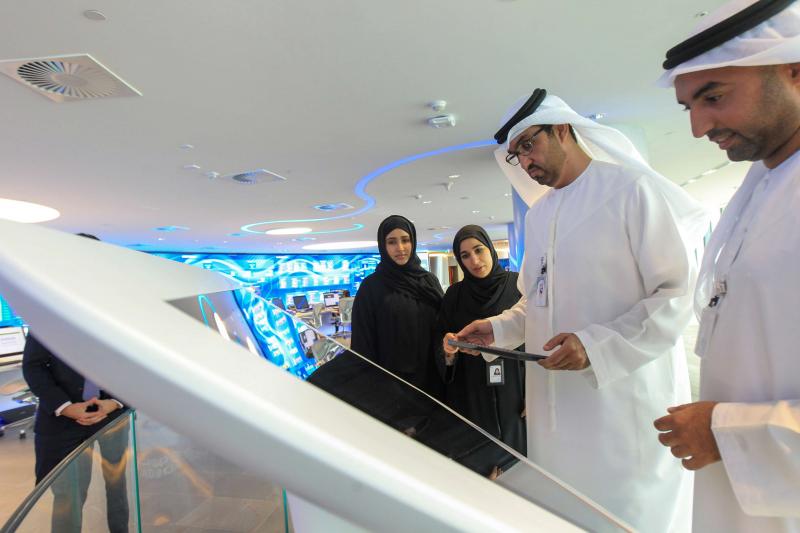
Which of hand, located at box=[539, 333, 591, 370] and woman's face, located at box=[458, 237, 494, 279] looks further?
woman's face, located at box=[458, 237, 494, 279]

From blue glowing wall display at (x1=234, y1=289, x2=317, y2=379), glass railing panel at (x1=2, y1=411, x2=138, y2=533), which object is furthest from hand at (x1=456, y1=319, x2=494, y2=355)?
glass railing panel at (x1=2, y1=411, x2=138, y2=533)

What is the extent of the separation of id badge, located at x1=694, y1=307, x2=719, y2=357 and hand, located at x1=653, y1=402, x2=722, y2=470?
212 mm

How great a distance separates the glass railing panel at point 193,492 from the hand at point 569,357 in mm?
1159

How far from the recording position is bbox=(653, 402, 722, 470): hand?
80 centimetres

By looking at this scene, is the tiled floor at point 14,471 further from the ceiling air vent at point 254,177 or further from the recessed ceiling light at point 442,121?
the recessed ceiling light at point 442,121

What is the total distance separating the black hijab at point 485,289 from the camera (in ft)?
8.21

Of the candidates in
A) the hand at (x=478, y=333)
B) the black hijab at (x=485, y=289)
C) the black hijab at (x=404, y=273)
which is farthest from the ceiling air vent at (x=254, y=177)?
the hand at (x=478, y=333)

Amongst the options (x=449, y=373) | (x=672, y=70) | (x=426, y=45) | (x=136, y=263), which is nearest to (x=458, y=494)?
(x=136, y=263)

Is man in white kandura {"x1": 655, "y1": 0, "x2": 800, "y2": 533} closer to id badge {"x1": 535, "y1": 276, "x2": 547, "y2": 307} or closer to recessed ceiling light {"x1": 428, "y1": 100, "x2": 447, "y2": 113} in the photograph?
id badge {"x1": 535, "y1": 276, "x2": 547, "y2": 307}

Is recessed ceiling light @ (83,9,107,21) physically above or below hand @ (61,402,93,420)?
above

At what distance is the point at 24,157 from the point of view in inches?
187

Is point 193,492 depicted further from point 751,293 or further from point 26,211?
point 26,211

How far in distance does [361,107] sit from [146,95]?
1.75 m

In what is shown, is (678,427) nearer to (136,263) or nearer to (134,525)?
(136,263)
